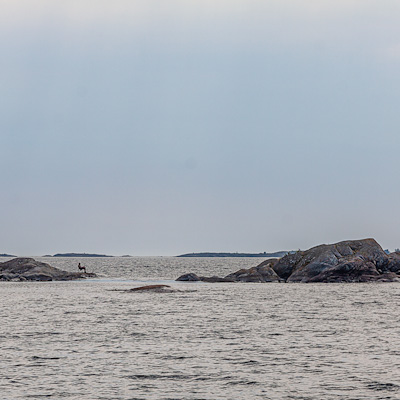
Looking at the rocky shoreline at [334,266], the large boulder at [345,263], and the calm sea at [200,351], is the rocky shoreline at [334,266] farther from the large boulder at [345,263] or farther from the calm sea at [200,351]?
the calm sea at [200,351]

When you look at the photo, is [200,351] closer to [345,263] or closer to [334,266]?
[345,263]

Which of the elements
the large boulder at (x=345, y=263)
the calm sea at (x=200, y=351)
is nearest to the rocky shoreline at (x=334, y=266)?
the large boulder at (x=345, y=263)

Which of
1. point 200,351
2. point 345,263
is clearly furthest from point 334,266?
point 200,351

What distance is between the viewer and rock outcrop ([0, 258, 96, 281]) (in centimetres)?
9062

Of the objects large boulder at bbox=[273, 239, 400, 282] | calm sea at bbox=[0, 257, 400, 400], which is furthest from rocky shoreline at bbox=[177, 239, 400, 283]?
calm sea at bbox=[0, 257, 400, 400]

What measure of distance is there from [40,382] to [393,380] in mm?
11086

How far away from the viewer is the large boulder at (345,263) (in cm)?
7904

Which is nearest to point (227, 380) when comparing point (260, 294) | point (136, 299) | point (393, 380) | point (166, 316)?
point (393, 380)

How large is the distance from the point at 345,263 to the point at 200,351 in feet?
184

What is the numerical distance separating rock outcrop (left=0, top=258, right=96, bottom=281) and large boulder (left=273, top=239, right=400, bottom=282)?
32306 millimetres

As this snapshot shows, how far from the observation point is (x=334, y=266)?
79375 mm

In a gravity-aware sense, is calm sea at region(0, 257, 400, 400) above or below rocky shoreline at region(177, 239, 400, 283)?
below

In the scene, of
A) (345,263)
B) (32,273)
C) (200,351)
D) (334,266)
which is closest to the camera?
(200,351)

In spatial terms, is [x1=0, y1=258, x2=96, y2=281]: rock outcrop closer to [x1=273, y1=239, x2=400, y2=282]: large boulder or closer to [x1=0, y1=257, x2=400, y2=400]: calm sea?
[x1=273, y1=239, x2=400, y2=282]: large boulder
